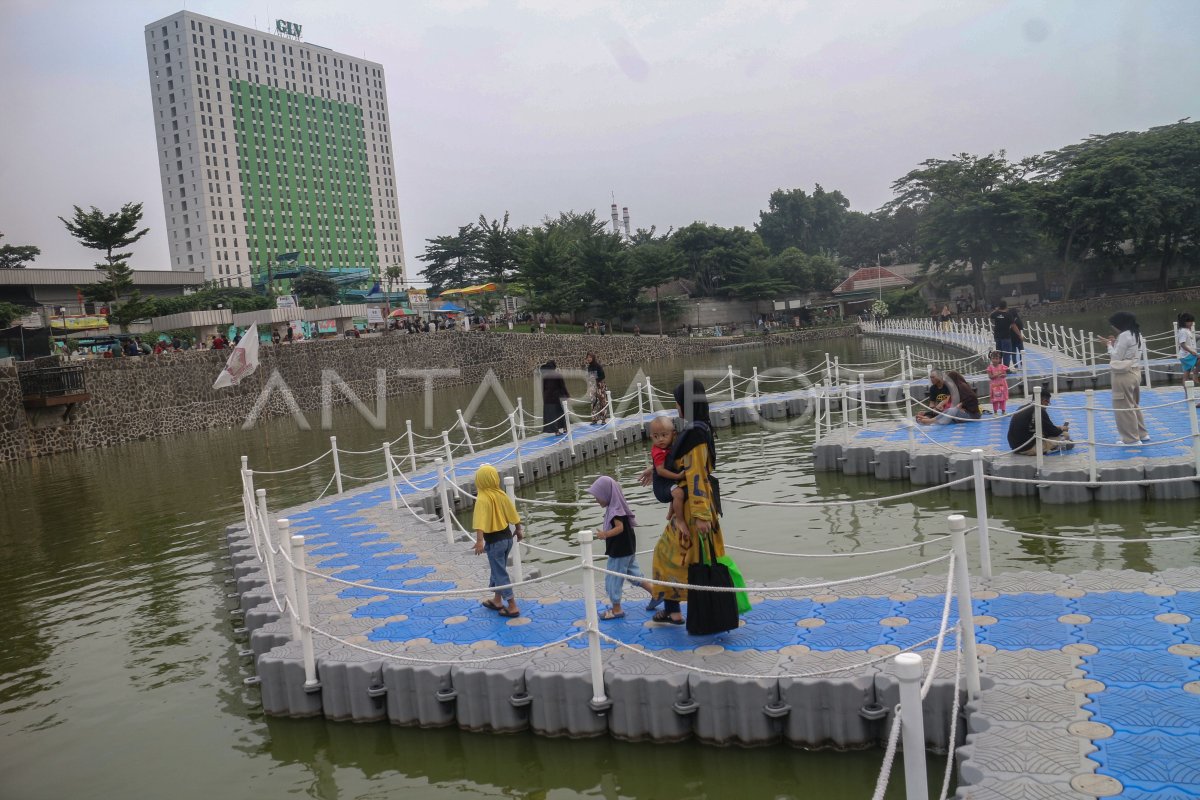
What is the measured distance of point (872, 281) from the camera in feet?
246

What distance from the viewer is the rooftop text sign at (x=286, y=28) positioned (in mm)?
125188

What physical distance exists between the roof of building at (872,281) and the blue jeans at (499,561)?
70277 millimetres

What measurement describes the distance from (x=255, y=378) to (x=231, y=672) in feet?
104

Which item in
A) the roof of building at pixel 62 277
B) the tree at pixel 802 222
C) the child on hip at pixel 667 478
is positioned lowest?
the child on hip at pixel 667 478

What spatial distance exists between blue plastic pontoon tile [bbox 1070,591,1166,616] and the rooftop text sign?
14035 centimetres

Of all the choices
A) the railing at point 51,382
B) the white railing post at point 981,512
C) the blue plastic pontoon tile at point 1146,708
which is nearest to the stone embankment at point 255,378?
the railing at point 51,382

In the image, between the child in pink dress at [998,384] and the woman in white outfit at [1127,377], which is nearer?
the woman in white outfit at [1127,377]

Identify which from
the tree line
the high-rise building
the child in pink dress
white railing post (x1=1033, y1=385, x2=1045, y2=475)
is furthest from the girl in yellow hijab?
the high-rise building

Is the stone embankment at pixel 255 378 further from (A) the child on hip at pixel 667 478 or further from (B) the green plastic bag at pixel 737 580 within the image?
(B) the green plastic bag at pixel 737 580

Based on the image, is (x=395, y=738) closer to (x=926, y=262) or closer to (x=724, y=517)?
(x=724, y=517)

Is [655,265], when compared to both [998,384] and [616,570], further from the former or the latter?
[616,570]

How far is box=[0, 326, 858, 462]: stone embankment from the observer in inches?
1184

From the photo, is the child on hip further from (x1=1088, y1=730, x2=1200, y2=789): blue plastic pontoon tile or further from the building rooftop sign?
the building rooftop sign

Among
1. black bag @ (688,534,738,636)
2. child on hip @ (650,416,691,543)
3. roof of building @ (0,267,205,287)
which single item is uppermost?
roof of building @ (0,267,205,287)
